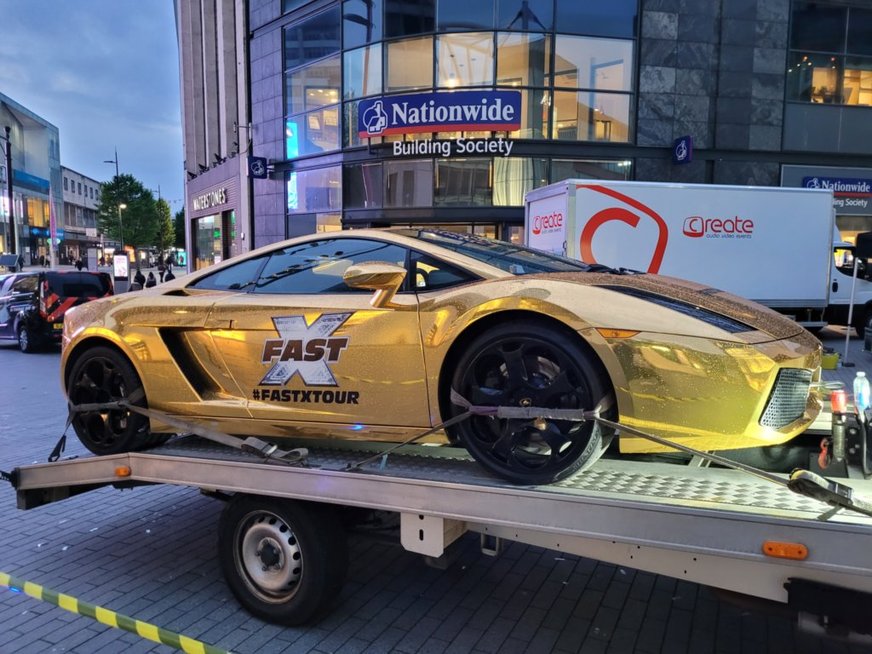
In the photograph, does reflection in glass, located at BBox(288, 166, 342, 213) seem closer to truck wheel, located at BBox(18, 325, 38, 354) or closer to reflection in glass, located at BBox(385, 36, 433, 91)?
reflection in glass, located at BBox(385, 36, 433, 91)

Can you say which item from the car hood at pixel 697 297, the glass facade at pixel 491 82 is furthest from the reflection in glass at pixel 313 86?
the car hood at pixel 697 297

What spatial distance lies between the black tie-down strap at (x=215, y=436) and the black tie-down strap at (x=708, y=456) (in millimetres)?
927

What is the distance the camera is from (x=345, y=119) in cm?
1909

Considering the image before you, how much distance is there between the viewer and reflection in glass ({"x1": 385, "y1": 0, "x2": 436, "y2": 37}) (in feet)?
57.0

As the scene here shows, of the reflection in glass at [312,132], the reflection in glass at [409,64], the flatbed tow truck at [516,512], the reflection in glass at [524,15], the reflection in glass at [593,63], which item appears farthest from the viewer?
the reflection in glass at [312,132]

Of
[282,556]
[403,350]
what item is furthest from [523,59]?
[282,556]

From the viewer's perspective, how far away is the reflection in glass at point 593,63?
17.2m

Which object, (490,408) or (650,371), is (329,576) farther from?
(650,371)

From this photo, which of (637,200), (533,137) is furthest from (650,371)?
(533,137)

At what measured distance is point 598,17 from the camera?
56.5 feet

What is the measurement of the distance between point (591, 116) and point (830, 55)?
7.55m

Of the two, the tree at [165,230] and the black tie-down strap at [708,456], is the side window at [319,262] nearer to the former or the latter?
the black tie-down strap at [708,456]

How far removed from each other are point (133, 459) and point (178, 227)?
99055 mm

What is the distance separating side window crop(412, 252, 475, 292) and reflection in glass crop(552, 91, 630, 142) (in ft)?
49.9
